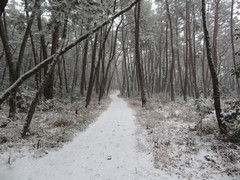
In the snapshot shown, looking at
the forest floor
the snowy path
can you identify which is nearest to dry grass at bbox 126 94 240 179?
the forest floor

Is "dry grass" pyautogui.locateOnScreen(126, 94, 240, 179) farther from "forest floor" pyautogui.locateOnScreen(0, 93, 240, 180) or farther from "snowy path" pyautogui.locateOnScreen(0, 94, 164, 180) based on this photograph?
"snowy path" pyautogui.locateOnScreen(0, 94, 164, 180)

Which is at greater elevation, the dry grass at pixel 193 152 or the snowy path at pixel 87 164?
the dry grass at pixel 193 152

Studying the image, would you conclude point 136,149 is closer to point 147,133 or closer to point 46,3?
point 147,133

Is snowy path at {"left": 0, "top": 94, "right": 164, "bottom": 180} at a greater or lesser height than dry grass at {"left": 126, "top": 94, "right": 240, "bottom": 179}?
lesser

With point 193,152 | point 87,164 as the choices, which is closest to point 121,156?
point 87,164

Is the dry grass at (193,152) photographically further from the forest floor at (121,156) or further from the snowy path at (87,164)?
the snowy path at (87,164)

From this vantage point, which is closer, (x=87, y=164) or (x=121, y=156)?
(x=87, y=164)

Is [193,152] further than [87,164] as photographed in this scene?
Yes

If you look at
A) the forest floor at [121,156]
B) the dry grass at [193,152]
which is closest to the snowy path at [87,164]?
the forest floor at [121,156]

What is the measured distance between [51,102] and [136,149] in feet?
25.1

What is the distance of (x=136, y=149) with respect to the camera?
169 inches

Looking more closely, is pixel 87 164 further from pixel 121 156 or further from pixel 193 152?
pixel 193 152

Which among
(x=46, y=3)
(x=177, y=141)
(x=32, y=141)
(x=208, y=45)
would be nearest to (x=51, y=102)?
(x=32, y=141)

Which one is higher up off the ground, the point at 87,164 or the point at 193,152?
the point at 193,152
